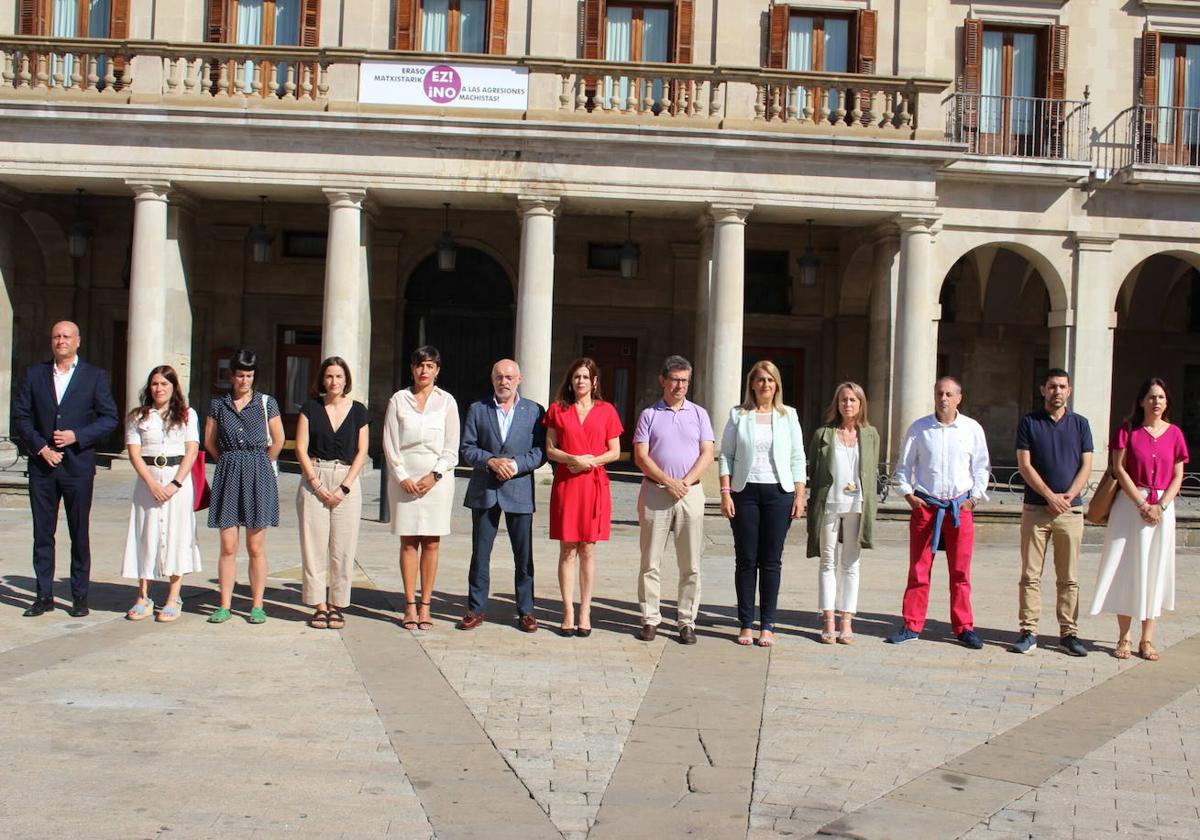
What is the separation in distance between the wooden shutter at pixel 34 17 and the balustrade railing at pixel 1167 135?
62.2ft

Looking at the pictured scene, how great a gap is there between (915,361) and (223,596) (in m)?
14.0

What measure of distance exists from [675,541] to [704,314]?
12.2 metres

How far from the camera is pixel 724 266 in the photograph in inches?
780

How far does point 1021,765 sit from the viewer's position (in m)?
5.82

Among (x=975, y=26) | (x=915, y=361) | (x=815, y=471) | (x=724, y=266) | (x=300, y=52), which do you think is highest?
(x=975, y=26)

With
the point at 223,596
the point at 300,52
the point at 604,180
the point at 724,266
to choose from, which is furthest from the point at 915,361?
the point at 223,596

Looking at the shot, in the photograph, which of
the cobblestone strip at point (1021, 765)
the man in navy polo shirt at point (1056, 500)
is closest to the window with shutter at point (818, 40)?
the man in navy polo shirt at point (1056, 500)

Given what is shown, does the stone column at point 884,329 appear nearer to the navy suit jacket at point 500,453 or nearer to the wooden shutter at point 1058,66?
the wooden shutter at point 1058,66

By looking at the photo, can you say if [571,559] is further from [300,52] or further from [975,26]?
[975,26]

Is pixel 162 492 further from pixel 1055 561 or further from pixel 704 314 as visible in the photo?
pixel 704 314

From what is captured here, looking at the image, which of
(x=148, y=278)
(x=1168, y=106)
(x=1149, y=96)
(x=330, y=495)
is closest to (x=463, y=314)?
(x=148, y=278)

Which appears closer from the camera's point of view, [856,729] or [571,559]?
[856,729]

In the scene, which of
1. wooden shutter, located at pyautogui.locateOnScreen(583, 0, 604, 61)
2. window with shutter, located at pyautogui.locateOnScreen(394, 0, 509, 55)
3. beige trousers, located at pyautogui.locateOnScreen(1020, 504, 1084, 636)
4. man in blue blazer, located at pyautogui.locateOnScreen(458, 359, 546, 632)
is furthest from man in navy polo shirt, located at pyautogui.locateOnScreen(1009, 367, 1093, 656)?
window with shutter, located at pyautogui.locateOnScreen(394, 0, 509, 55)

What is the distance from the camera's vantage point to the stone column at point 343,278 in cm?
1947
